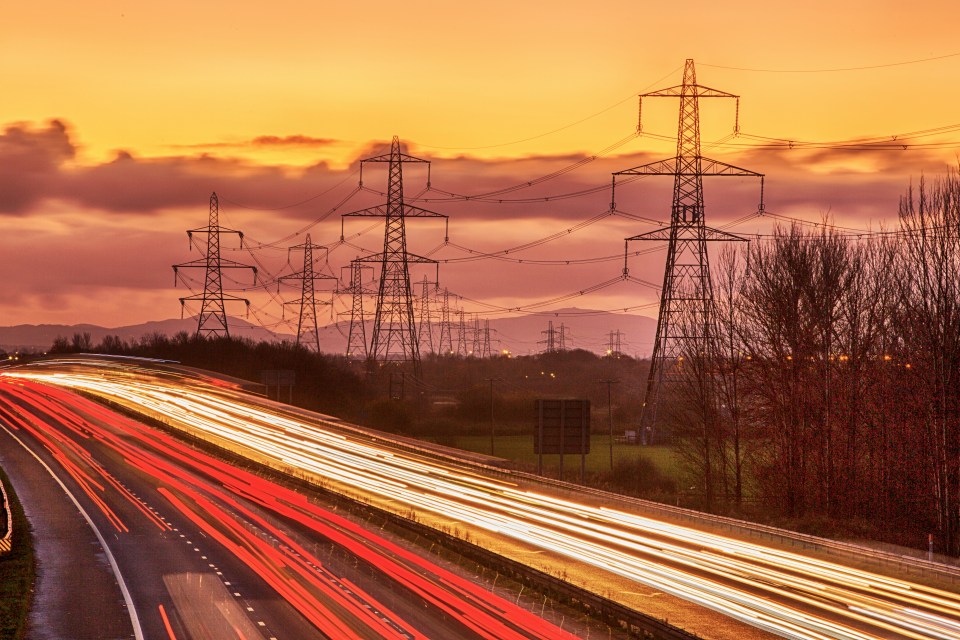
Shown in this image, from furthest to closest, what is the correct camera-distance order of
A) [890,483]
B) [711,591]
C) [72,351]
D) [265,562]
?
[72,351] → [890,483] → [265,562] → [711,591]

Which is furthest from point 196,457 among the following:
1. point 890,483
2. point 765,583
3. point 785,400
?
point 765,583

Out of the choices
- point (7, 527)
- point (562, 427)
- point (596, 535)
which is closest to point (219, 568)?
point (7, 527)

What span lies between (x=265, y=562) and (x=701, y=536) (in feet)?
49.3

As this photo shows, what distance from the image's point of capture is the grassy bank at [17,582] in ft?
95.1

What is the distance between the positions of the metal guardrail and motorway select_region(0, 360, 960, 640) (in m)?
7.02

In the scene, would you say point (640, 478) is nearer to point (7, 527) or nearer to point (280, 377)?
point (280, 377)

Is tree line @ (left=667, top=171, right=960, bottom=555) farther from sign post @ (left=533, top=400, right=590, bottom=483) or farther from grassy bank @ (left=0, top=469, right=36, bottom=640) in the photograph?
grassy bank @ (left=0, top=469, right=36, bottom=640)

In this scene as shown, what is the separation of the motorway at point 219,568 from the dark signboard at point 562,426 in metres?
12.8

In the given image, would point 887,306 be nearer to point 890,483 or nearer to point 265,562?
point 890,483

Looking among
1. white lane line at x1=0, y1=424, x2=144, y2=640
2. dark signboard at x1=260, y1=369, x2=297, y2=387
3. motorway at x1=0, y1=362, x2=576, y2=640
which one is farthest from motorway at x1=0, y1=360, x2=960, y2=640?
dark signboard at x1=260, y1=369, x2=297, y2=387

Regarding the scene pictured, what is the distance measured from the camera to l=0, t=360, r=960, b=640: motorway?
90.0 feet

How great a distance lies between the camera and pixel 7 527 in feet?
144

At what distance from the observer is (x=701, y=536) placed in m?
40.5

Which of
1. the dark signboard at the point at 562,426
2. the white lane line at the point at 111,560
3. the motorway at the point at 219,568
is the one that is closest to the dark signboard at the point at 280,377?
the white lane line at the point at 111,560
